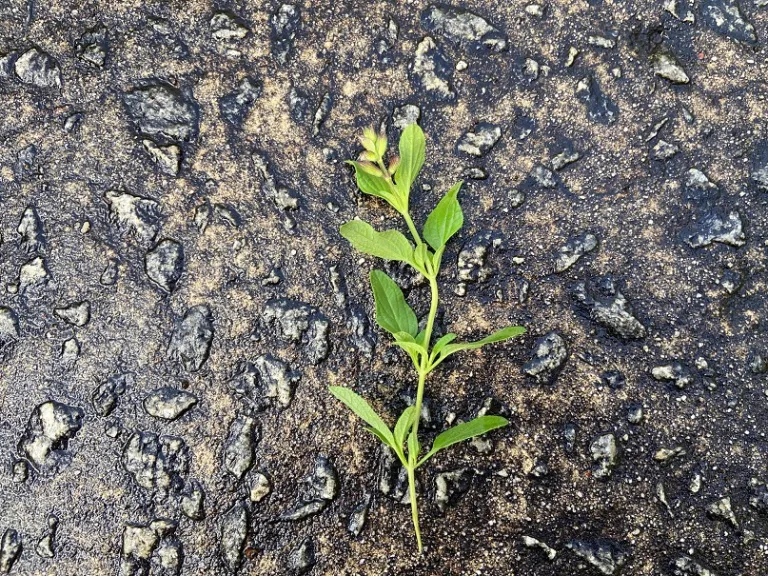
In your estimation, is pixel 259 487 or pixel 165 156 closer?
pixel 259 487

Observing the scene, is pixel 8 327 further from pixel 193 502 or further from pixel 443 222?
pixel 443 222

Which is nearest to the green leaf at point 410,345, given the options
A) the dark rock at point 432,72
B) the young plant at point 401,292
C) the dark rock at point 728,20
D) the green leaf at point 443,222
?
the young plant at point 401,292

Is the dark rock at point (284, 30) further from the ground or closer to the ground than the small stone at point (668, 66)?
closer to the ground

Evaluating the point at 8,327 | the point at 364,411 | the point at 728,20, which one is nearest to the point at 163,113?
the point at 8,327

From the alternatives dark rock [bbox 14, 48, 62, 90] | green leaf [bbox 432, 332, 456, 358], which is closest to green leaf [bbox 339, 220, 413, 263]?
green leaf [bbox 432, 332, 456, 358]

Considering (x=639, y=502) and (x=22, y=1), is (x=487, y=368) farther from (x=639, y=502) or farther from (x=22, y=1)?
(x=22, y=1)

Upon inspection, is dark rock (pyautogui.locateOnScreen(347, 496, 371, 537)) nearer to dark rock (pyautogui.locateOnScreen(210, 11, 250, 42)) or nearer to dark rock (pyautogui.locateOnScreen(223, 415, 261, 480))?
dark rock (pyautogui.locateOnScreen(223, 415, 261, 480))

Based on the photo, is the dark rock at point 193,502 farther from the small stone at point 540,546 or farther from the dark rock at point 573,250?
the dark rock at point 573,250
